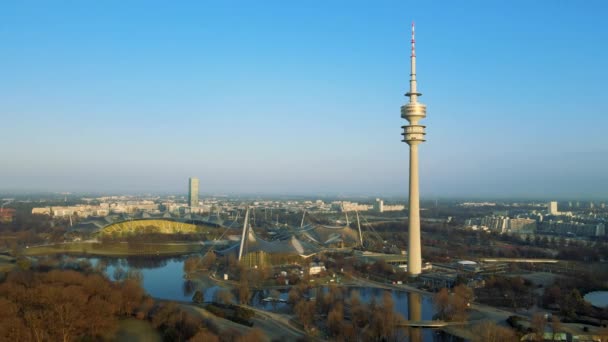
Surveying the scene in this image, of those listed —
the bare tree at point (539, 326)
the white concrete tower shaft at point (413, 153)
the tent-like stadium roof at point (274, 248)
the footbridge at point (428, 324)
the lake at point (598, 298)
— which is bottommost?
the footbridge at point (428, 324)

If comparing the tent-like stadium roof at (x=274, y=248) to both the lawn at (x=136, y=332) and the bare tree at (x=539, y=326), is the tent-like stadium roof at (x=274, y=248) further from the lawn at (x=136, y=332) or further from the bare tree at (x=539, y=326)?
the bare tree at (x=539, y=326)

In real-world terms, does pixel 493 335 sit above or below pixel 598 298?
above

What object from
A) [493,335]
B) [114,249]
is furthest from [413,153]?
[114,249]

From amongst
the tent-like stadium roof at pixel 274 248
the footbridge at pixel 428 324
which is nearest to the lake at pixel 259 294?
the footbridge at pixel 428 324

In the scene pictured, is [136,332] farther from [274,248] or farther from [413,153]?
[413,153]

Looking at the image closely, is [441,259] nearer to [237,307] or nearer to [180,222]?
[237,307]

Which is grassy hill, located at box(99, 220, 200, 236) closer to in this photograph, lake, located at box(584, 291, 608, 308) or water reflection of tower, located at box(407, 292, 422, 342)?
water reflection of tower, located at box(407, 292, 422, 342)

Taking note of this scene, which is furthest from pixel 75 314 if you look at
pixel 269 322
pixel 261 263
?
pixel 261 263
